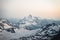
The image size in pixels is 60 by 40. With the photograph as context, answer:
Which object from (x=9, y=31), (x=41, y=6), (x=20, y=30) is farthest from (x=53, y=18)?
(x=9, y=31)

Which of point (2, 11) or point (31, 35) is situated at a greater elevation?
point (2, 11)

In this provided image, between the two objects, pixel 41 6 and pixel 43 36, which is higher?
pixel 41 6

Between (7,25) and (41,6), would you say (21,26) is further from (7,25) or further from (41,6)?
(41,6)

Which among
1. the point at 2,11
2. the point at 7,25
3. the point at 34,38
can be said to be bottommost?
the point at 34,38

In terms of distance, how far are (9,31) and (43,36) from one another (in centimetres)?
48

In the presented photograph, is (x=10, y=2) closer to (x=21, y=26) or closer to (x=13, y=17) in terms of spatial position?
(x=13, y=17)

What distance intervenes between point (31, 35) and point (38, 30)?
12 centimetres

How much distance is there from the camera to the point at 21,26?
139cm

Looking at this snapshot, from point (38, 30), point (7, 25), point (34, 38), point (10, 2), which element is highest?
point (10, 2)

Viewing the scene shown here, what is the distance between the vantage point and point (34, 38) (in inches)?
54.4

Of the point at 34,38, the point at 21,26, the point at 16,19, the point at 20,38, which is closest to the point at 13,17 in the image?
the point at 16,19

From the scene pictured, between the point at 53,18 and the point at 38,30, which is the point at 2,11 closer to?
the point at 38,30

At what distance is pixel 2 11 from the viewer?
1.39 m

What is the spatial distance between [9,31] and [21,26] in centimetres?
18
